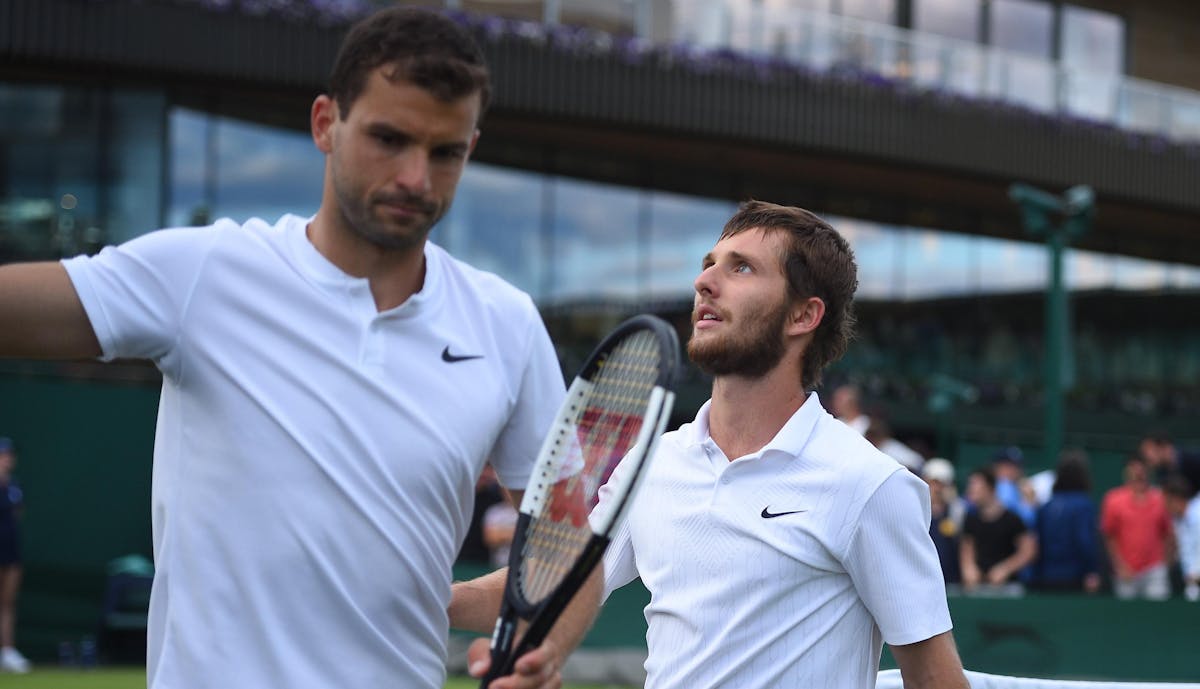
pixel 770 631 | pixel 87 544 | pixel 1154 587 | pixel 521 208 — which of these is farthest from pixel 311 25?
pixel 770 631

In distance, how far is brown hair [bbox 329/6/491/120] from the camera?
2.80m

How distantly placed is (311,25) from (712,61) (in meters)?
5.38

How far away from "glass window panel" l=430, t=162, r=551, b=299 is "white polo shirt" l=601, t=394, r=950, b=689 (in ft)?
59.6

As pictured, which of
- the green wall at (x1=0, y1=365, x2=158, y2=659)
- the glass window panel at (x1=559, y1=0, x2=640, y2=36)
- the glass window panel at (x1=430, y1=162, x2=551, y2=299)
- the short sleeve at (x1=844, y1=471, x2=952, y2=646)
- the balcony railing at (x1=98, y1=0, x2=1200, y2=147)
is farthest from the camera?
the glass window panel at (x1=430, y1=162, x2=551, y2=299)

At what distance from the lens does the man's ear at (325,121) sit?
2924 millimetres

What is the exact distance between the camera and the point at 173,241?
9.41 ft

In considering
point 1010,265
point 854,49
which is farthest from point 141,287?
point 1010,265

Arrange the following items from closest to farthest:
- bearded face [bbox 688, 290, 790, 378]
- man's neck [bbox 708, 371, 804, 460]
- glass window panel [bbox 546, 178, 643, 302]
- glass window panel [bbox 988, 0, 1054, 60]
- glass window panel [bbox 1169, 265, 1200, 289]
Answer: bearded face [bbox 688, 290, 790, 378] < man's neck [bbox 708, 371, 804, 460] < glass window panel [bbox 546, 178, 643, 302] < glass window panel [bbox 988, 0, 1054, 60] < glass window panel [bbox 1169, 265, 1200, 289]

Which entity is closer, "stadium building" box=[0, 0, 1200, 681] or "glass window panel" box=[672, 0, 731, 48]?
"stadium building" box=[0, 0, 1200, 681]

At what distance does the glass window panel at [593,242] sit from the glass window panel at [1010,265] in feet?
22.7

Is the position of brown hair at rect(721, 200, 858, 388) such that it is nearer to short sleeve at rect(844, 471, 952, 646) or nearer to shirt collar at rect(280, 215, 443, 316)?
short sleeve at rect(844, 471, 952, 646)

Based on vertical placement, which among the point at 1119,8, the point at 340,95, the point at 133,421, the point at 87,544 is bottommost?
the point at 87,544

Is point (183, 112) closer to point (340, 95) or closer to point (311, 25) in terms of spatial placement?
point (311, 25)

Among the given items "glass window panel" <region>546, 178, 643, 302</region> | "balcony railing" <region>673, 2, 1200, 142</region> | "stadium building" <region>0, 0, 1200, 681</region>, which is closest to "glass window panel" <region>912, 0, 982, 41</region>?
"stadium building" <region>0, 0, 1200, 681</region>
